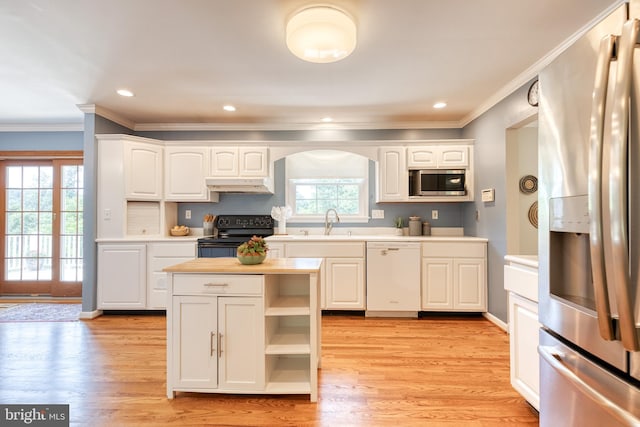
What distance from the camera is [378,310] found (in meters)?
3.32

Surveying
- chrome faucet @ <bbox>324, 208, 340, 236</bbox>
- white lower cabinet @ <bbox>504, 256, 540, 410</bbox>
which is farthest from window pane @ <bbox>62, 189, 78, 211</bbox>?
white lower cabinet @ <bbox>504, 256, 540, 410</bbox>

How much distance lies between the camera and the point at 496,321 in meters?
3.08

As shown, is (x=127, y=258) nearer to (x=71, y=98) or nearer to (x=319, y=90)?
(x=71, y=98)

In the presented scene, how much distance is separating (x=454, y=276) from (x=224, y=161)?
307 centimetres

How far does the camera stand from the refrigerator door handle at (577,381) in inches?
31.0

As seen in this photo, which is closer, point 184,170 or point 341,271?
point 341,271

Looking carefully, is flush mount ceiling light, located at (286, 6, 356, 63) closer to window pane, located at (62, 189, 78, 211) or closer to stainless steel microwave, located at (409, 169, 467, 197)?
stainless steel microwave, located at (409, 169, 467, 197)

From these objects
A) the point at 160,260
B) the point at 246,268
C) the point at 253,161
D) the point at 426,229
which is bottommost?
the point at 160,260

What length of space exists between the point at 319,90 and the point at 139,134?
8.75 ft

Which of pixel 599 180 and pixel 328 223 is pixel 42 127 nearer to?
pixel 328 223

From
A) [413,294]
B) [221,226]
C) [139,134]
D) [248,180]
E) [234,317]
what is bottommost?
[413,294]

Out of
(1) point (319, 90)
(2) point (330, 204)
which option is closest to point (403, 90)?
(1) point (319, 90)

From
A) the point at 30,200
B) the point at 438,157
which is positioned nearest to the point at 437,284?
the point at 438,157

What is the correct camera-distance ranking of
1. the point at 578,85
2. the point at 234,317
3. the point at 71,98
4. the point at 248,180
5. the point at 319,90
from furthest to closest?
1. the point at 248,180
2. the point at 71,98
3. the point at 319,90
4. the point at 234,317
5. the point at 578,85
